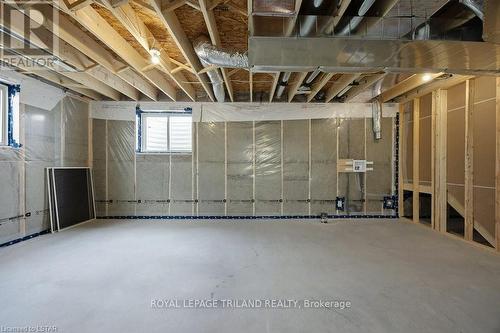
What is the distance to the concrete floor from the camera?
186 centimetres

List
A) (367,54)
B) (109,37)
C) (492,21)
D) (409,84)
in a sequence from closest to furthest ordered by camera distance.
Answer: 1. (492,21)
2. (367,54)
3. (109,37)
4. (409,84)

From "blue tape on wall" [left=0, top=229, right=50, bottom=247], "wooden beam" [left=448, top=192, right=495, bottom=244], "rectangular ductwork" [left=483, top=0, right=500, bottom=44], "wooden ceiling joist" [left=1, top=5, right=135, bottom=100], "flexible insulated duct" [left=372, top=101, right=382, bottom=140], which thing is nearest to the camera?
"rectangular ductwork" [left=483, top=0, right=500, bottom=44]

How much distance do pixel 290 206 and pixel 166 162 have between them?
2.78m

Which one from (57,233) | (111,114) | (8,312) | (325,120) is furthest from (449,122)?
(57,233)

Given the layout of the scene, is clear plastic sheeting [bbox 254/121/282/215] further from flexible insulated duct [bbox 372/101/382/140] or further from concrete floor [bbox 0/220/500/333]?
flexible insulated duct [bbox 372/101/382/140]

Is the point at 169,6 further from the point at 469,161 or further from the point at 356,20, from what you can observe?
the point at 469,161

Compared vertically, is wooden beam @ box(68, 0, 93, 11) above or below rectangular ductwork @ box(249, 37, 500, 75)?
above

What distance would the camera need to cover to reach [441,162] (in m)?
4.18

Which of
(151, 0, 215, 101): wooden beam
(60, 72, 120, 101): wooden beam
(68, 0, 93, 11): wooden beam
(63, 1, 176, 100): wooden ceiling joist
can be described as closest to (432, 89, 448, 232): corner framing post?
(151, 0, 215, 101): wooden beam

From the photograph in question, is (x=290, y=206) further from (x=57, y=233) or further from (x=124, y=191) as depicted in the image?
(x=57, y=233)

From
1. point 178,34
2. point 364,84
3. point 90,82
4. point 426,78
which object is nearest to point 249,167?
point 364,84

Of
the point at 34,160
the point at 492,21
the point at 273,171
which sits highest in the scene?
the point at 492,21
